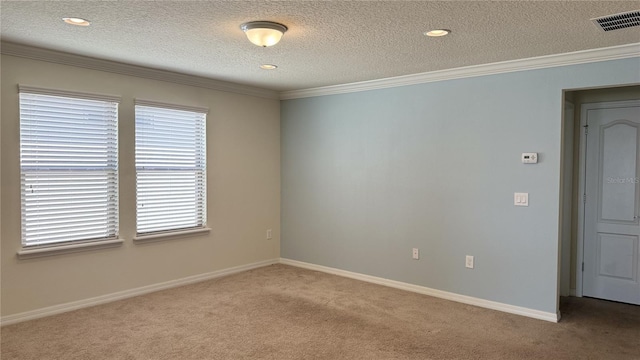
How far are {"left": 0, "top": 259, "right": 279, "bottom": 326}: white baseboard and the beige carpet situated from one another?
0.09m

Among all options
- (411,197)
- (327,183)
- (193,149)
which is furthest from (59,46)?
(411,197)


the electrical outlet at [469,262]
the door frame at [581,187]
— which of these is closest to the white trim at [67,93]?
the electrical outlet at [469,262]

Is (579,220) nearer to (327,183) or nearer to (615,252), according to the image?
(615,252)

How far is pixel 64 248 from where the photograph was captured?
160 inches

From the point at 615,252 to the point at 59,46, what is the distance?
5.61m

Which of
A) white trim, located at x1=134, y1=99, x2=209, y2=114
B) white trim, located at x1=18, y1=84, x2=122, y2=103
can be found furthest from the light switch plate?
white trim, located at x1=18, y1=84, x2=122, y2=103

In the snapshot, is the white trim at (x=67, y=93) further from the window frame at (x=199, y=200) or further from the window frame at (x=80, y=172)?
the window frame at (x=199, y=200)

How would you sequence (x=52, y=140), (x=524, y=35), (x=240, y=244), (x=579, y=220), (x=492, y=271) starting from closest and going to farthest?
(x=524, y=35)
(x=52, y=140)
(x=492, y=271)
(x=579, y=220)
(x=240, y=244)

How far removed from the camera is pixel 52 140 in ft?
13.1

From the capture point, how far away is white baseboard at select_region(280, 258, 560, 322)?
4055 mm

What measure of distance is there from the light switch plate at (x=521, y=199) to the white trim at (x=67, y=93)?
13.1ft

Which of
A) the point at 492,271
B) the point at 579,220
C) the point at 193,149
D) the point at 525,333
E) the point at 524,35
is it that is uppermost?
the point at 524,35

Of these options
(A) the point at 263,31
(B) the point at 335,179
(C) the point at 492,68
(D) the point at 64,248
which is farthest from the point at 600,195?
(D) the point at 64,248

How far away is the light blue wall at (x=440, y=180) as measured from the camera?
4.02 meters
